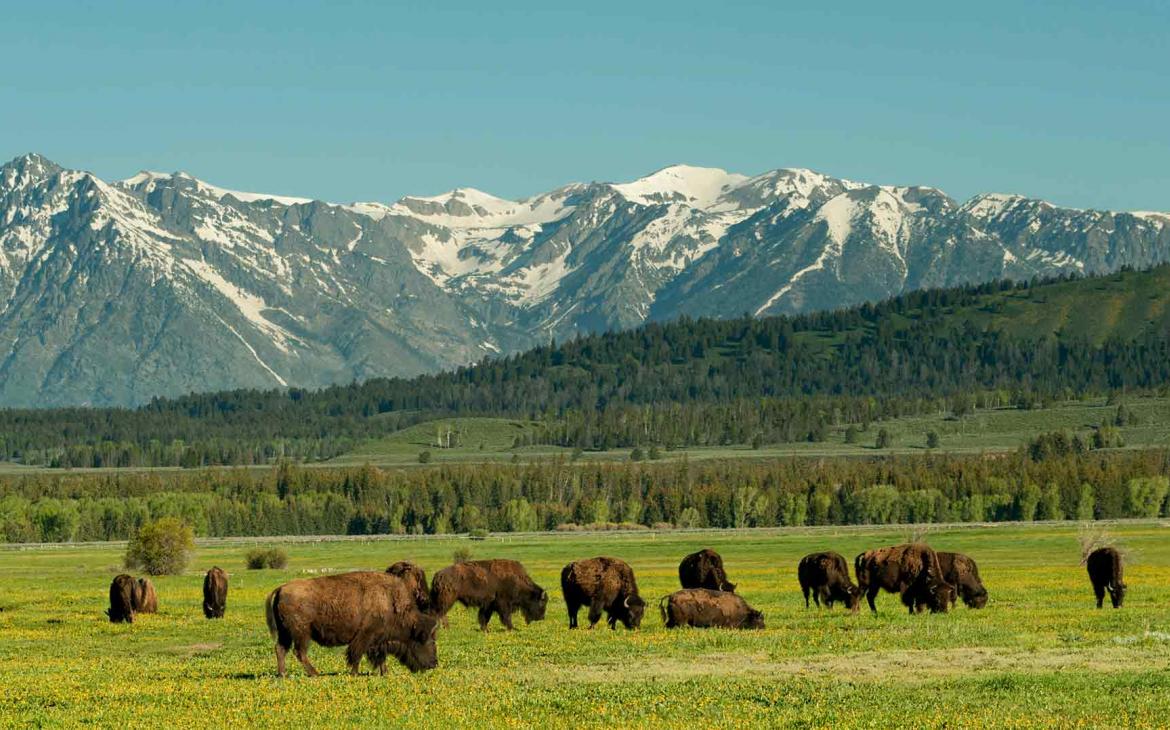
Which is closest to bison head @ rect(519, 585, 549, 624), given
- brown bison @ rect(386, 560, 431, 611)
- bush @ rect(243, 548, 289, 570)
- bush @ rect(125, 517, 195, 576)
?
brown bison @ rect(386, 560, 431, 611)

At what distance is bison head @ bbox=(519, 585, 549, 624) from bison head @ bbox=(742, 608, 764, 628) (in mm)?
6223

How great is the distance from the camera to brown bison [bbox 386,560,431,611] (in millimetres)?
43031

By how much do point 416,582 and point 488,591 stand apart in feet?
15.4

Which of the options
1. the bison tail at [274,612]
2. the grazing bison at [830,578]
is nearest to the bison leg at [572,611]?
the grazing bison at [830,578]

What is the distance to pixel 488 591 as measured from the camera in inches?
1953

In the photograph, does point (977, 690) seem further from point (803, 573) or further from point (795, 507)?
point (795, 507)

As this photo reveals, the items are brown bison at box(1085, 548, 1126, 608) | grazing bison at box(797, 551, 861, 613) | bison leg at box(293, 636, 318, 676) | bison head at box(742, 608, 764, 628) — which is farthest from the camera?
grazing bison at box(797, 551, 861, 613)

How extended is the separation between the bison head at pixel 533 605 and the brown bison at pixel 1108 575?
57.8 ft

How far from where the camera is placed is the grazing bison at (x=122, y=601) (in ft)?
190

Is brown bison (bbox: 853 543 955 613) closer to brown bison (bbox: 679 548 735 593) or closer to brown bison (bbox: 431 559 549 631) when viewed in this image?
brown bison (bbox: 679 548 735 593)

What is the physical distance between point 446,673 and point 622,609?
1290 cm

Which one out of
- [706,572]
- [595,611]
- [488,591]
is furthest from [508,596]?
[706,572]

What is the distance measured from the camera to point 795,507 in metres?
186

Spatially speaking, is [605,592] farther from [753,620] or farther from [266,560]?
[266,560]
